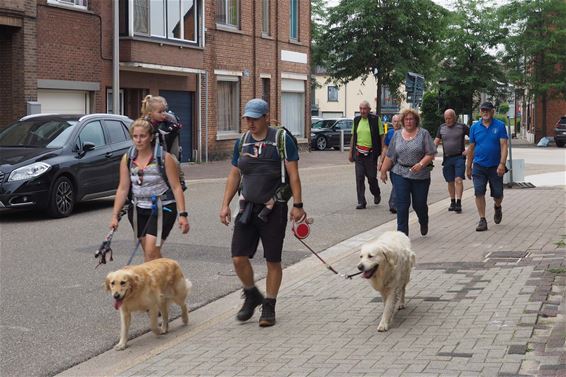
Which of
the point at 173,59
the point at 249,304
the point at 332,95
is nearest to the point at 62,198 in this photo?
the point at 249,304

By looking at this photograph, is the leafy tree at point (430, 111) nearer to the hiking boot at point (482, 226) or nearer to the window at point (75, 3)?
the window at point (75, 3)

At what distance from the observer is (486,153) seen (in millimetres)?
12359

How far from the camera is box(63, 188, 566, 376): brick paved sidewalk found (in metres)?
5.73

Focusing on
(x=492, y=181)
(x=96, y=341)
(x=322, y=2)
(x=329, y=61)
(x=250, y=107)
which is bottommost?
(x=96, y=341)

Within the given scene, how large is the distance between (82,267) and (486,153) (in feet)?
19.2

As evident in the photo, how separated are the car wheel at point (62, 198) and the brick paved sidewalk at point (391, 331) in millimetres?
5402

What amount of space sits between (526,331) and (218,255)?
5.01 m

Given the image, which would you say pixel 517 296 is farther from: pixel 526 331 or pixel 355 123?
pixel 355 123

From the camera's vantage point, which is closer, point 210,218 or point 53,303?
point 53,303

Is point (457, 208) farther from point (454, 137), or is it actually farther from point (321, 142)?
point (321, 142)

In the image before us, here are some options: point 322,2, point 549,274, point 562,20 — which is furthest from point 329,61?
point 549,274

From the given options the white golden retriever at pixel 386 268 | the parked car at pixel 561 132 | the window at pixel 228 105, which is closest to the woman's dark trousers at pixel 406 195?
the white golden retriever at pixel 386 268

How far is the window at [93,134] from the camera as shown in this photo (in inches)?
597

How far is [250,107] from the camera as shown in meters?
6.88
